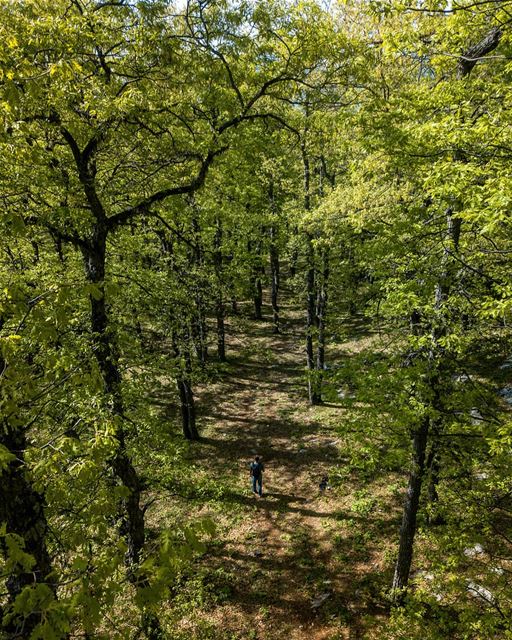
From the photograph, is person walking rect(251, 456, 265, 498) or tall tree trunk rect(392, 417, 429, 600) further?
person walking rect(251, 456, 265, 498)

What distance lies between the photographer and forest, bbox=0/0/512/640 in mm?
4324

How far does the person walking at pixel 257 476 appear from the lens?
553 inches

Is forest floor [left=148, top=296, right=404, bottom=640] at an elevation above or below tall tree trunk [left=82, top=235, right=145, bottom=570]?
below

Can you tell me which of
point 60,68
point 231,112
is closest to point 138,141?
point 231,112

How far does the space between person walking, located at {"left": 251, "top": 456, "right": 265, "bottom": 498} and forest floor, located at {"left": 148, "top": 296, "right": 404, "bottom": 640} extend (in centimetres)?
31

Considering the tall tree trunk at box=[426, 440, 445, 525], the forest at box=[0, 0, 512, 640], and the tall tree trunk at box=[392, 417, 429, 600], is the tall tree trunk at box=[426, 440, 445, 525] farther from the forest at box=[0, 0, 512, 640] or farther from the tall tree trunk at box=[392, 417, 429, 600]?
the tall tree trunk at box=[392, 417, 429, 600]

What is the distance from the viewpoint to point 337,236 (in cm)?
1552

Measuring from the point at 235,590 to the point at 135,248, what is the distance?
37.4 feet

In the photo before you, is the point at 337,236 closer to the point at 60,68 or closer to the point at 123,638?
the point at 60,68

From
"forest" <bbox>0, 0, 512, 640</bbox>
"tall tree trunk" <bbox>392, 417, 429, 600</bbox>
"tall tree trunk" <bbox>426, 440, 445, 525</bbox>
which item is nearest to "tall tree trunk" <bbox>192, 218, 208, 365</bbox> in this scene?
"forest" <bbox>0, 0, 512, 640</bbox>

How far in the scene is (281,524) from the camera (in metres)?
13.1

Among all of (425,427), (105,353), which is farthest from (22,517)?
(425,427)

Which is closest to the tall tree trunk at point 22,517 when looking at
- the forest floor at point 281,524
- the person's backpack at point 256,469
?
the forest floor at point 281,524

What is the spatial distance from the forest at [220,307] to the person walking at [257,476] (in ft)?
1.08
